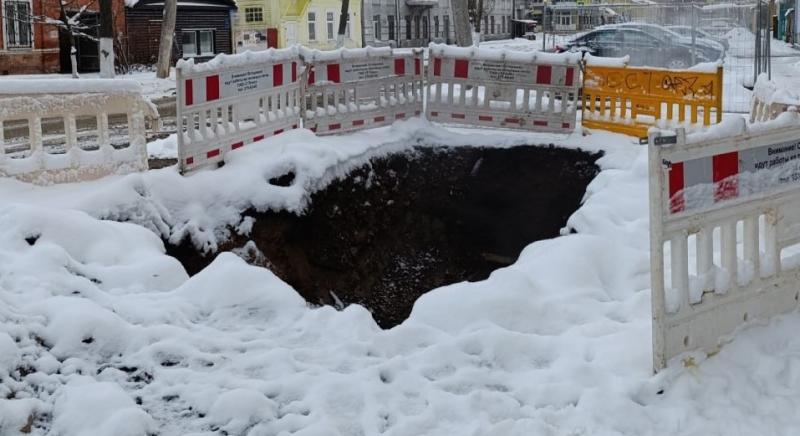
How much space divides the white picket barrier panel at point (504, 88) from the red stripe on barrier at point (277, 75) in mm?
3334

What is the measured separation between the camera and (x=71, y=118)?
930cm

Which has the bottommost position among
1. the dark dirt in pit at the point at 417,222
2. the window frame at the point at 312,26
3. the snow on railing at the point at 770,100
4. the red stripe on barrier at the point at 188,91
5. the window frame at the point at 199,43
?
the dark dirt in pit at the point at 417,222

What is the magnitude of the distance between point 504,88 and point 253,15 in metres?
36.5

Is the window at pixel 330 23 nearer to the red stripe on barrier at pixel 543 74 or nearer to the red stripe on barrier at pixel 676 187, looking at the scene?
the red stripe on barrier at pixel 543 74

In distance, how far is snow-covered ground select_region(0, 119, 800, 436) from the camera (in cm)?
493

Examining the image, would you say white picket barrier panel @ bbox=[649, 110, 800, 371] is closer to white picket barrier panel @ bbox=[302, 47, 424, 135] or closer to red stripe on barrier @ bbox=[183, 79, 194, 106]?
red stripe on barrier @ bbox=[183, 79, 194, 106]

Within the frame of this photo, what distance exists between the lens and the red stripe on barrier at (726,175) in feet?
18.0

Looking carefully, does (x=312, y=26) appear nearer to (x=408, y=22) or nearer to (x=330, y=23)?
(x=330, y=23)

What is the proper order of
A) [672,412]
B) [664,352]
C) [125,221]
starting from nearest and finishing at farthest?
[672,412]
[664,352]
[125,221]

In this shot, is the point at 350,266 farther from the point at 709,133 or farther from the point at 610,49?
the point at 610,49

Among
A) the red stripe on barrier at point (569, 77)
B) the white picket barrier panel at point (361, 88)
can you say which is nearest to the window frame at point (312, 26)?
the white picket barrier panel at point (361, 88)

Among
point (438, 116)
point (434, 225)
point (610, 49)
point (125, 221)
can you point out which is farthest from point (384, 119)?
point (610, 49)

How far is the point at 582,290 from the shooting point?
7.04 m

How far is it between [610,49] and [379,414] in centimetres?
2369
